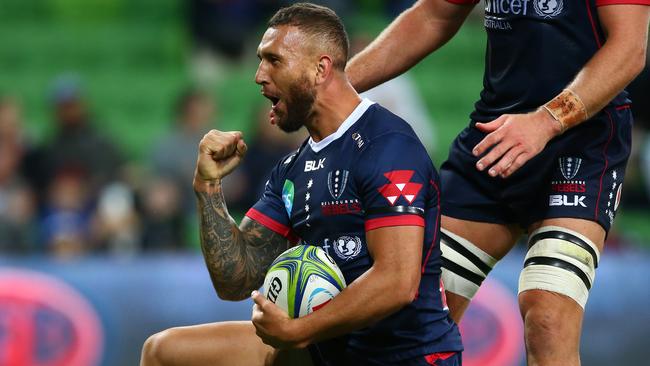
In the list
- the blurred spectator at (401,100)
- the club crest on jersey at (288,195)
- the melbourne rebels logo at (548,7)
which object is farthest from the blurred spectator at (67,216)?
the melbourne rebels logo at (548,7)

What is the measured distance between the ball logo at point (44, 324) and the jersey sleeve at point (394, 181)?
3823mm

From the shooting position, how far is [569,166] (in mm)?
4410

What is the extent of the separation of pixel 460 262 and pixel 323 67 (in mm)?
1004

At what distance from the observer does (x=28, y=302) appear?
743 centimetres

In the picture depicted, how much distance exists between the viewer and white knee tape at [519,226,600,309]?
13.9 ft

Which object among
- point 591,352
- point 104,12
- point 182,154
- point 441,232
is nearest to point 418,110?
point 182,154

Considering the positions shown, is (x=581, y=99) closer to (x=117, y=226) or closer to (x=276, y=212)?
(x=276, y=212)

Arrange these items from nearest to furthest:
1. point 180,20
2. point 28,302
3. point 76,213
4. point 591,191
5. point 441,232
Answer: point 591,191, point 441,232, point 28,302, point 76,213, point 180,20

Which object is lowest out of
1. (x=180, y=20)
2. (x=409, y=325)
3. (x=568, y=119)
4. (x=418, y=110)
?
(x=409, y=325)

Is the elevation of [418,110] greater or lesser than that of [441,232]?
greater

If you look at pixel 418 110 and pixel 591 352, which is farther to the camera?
pixel 418 110

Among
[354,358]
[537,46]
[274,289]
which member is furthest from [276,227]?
[537,46]

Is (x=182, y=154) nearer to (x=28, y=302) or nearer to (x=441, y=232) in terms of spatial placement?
(x=28, y=302)

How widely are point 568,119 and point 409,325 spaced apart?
36.5 inches
